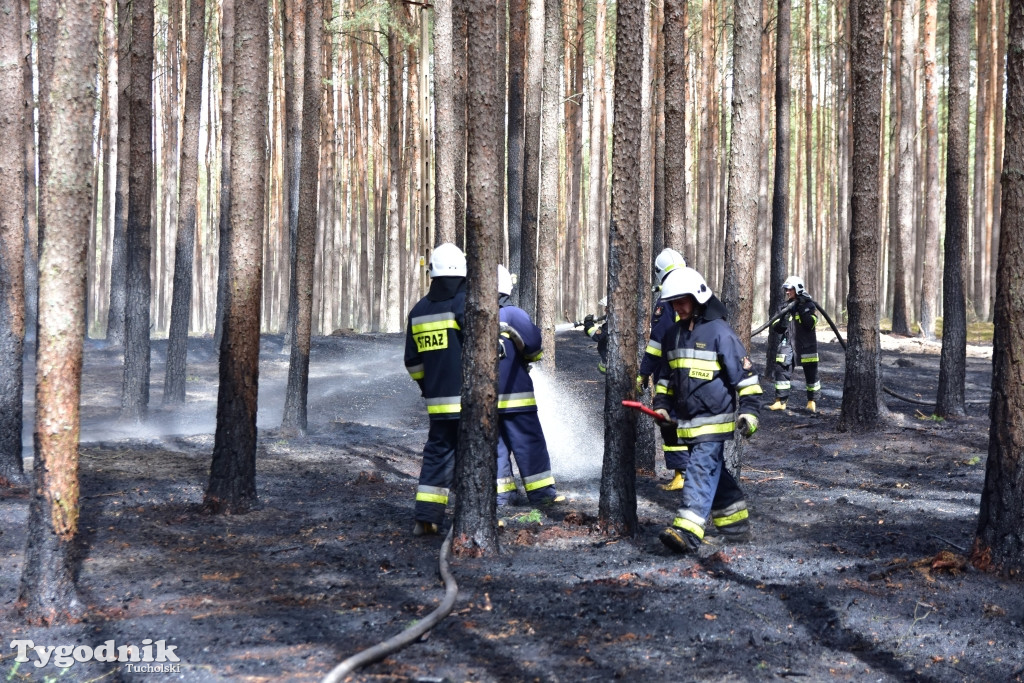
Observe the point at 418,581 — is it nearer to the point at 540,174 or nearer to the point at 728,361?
the point at 728,361

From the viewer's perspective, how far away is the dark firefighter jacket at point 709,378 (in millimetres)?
6184

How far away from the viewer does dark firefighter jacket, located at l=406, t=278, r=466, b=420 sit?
664cm

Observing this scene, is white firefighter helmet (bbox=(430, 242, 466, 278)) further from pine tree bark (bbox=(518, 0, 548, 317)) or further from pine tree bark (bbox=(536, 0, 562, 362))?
pine tree bark (bbox=(518, 0, 548, 317))

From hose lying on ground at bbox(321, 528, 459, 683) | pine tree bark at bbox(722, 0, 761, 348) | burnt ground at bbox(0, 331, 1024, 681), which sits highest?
pine tree bark at bbox(722, 0, 761, 348)

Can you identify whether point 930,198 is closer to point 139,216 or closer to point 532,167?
point 532,167

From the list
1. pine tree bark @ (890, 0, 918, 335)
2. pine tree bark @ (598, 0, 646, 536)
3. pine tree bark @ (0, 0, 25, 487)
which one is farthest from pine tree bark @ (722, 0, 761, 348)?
pine tree bark @ (890, 0, 918, 335)

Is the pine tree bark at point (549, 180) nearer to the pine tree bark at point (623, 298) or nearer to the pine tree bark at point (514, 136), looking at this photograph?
the pine tree bark at point (514, 136)

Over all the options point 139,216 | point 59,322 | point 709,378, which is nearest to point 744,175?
point 709,378

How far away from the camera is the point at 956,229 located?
38.5 feet

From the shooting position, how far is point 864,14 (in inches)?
422

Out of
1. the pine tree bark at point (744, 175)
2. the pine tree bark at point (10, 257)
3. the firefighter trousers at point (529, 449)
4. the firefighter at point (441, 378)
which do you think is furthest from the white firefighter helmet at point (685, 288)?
the pine tree bark at point (10, 257)

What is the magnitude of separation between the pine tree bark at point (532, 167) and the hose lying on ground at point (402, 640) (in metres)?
7.71

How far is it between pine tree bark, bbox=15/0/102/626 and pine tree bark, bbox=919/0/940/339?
21.5m

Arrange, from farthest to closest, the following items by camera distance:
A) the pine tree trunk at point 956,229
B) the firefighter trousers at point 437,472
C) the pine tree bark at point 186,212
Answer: the pine tree bark at point 186,212, the pine tree trunk at point 956,229, the firefighter trousers at point 437,472
